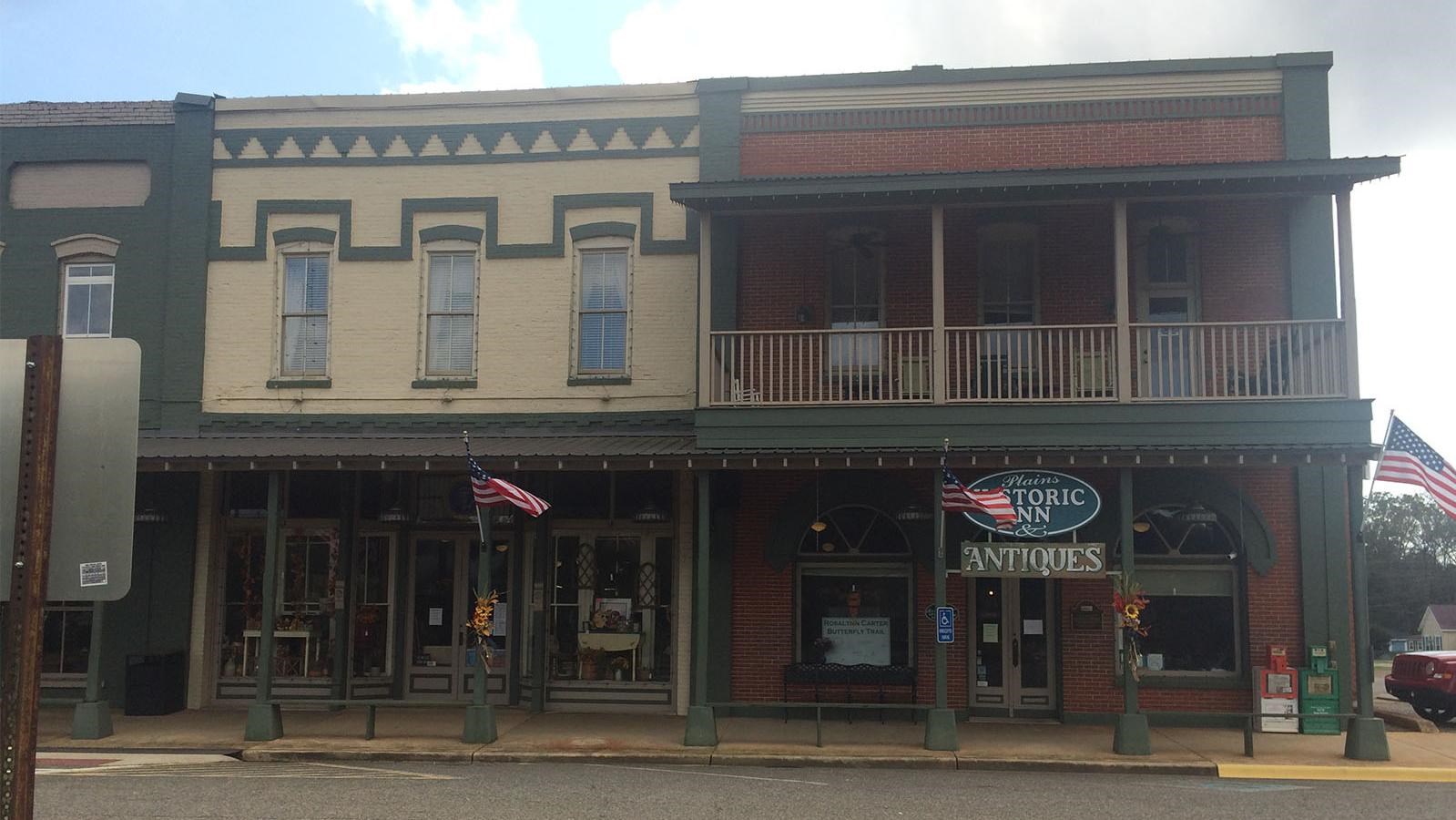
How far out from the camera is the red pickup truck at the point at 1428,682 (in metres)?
15.2

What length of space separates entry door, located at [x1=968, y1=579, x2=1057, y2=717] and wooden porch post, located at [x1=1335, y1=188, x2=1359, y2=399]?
4160 millimetres

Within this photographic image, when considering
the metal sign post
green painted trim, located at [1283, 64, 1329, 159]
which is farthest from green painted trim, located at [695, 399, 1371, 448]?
the metal sign post

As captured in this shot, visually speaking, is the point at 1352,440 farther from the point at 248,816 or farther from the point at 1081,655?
the point at 248,816

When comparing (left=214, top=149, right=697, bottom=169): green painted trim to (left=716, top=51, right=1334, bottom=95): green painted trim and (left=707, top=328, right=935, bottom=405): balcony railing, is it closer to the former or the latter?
(left=716, top=51, right=1334, bottom=95): green painted trim

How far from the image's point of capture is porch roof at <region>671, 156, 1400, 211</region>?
43.1 feet

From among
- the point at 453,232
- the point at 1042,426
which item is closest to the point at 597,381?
the point at 453,232

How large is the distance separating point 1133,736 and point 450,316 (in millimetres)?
9776

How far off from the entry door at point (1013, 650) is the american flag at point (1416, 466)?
4.08 meters

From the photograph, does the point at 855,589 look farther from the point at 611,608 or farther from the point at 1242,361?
the point at 1242,361

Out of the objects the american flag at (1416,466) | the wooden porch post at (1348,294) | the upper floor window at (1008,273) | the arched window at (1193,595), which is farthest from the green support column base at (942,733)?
the wooden porch post at (1348,294)

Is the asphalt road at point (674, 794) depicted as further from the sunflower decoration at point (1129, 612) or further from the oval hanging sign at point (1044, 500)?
the oval hanging sign at point (1044, 500)

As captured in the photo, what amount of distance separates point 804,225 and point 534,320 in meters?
3.73

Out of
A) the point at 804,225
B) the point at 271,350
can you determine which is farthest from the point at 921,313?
the point at 271,350

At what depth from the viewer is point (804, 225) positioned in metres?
15.6
